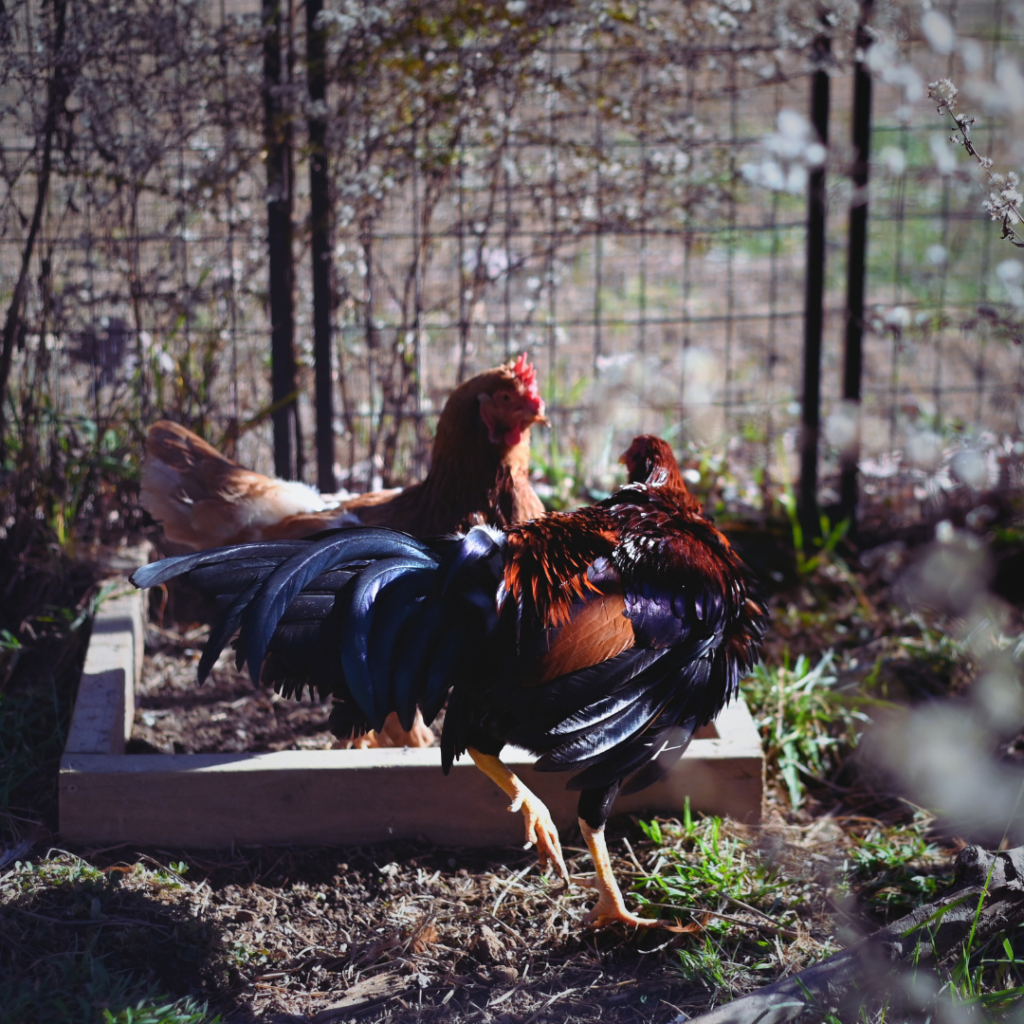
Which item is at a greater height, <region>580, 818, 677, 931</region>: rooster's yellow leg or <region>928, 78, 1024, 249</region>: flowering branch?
<region>928, 78, 1024, 249</region>: flowering branch

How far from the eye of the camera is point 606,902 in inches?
99.1

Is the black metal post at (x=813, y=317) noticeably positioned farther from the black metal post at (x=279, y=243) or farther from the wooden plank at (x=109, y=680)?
the wooden plank at (x=109, y=680)

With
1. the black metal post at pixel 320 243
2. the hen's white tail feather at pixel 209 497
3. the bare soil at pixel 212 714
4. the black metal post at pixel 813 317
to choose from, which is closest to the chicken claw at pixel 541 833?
the bare soil at pixel 212 714

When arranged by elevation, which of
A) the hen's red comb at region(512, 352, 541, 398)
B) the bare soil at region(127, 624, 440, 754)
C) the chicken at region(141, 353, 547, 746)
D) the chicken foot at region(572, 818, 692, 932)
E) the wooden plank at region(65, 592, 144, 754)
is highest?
the hen's red comb at region(512, 352, 541, 398)

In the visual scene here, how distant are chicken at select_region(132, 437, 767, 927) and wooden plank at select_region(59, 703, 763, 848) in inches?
11.4

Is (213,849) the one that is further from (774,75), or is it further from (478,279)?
(774,75)

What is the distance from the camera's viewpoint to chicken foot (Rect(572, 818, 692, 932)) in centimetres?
251

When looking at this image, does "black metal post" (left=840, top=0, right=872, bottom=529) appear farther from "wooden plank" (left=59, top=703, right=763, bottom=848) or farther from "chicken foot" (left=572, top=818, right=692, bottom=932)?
"chicken foot" (left=572, top=818, right=692, bottom=932)

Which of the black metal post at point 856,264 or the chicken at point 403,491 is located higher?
the black metal post at point 856,264

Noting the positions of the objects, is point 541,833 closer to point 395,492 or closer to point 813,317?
point 395,492

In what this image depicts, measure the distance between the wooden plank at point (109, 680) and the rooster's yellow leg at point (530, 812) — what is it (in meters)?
1.12

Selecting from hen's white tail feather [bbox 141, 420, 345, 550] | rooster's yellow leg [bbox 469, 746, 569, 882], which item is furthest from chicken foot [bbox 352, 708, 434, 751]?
hen's white tail feather [bbox 141, 420, 345, 550]

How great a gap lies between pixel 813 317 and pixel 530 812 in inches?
113

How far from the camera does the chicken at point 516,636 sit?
86.7 inches
